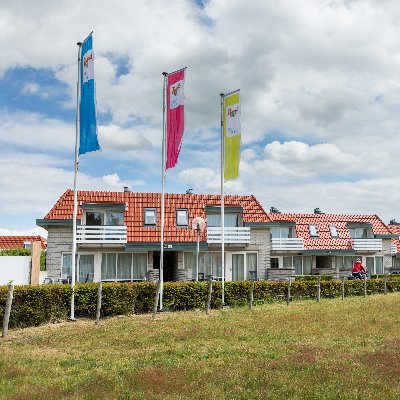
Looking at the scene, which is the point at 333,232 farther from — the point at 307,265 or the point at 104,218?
the point at 104,218

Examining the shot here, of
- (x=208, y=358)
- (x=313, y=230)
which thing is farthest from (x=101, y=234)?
(x=208, y=358)

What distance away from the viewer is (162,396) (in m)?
8.82

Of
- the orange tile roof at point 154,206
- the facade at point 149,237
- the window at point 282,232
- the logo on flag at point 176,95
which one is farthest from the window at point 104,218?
the logo on flag at point 176,95

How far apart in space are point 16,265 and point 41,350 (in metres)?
10.5

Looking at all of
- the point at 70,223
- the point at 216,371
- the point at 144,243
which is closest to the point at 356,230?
the point at 144,243

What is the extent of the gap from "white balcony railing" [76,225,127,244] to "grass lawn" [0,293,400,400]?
12302mm

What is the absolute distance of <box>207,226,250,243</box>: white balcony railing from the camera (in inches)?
1293

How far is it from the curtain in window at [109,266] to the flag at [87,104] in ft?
44.4

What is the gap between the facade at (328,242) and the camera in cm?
3856

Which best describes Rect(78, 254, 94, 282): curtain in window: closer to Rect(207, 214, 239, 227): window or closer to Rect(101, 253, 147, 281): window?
Rect(101, 253, 147, 281): window

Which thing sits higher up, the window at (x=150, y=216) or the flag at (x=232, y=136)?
the flag at (x=232, y=136)

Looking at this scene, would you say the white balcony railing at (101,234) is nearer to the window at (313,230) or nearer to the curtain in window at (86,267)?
the curtain in window at (86,267)

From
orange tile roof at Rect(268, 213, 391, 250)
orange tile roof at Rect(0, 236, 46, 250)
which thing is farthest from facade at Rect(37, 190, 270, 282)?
orange tile roof at Rect(0, 236, 46, 250)

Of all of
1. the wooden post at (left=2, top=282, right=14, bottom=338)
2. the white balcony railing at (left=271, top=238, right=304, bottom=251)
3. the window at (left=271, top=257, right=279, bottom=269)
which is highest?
the white balcony railing at (left=271, top=238, right=304, bottom=251)
